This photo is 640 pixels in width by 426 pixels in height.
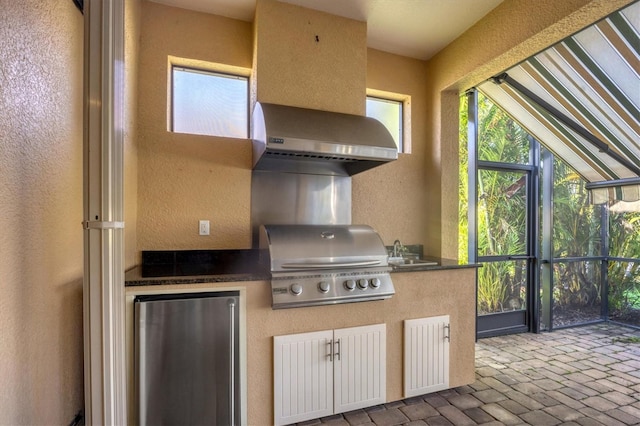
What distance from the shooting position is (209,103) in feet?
A: 8.10

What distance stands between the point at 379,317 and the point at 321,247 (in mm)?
649

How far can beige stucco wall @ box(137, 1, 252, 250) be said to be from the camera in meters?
2.21

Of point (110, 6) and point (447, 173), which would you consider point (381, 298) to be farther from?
point (110, 6)

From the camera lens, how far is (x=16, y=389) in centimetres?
104

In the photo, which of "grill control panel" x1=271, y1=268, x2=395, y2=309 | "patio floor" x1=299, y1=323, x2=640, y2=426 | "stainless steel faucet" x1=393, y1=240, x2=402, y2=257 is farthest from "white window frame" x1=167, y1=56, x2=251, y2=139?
"patio floor" x1=299, y1=323, x2=640, y2=426

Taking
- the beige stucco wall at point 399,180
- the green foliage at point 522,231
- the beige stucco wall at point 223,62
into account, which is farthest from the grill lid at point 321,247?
the green foliage at point 522,231

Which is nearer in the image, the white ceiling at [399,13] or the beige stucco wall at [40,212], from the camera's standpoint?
the beige stucco wall at [40,212]

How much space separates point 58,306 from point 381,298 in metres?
1.68

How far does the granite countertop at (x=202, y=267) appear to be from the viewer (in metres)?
1.68

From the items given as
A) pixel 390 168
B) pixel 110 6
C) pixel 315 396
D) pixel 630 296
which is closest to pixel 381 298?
pixel 315 396

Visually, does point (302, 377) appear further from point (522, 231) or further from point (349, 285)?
point (522, 231)

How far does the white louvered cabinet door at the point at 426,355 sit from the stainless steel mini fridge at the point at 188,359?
1147mm

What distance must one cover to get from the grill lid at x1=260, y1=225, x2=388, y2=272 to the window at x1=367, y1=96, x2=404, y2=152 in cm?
138

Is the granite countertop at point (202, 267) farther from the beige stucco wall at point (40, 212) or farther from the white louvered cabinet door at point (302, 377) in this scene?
the white louvered cabinet door at point (302, 377)
